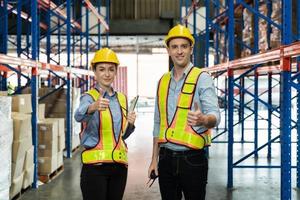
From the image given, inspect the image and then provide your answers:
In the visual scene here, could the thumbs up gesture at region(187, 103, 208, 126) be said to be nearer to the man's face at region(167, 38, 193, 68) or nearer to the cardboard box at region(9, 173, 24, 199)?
the man's face at region(167, 38, 193, 68)

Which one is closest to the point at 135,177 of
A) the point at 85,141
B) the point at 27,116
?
the point at 27,116

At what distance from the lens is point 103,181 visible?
3.52 meters

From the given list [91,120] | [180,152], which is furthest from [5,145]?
[180,152]

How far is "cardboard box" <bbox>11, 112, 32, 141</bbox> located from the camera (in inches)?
255

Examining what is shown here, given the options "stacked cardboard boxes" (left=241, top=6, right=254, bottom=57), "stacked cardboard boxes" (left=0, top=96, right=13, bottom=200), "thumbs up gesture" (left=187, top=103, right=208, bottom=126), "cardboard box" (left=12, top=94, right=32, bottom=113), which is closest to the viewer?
"thumbs up gesture" (left=187, top=103, right=208, bottom=126)

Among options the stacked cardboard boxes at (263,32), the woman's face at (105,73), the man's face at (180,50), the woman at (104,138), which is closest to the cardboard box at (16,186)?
the woman at (104,138)

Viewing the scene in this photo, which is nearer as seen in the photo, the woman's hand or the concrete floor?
the woman's hand

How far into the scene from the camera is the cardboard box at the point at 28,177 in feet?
23.3

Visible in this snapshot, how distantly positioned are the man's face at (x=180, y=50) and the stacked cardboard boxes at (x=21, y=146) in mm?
3819

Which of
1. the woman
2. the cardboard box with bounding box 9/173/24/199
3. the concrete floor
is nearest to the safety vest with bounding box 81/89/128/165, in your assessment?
the woman

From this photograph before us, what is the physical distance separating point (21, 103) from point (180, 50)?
4423 millimetres

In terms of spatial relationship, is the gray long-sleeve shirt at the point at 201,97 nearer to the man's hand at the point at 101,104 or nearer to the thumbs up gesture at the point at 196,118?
the thumbs up gesture at the point at 196,118

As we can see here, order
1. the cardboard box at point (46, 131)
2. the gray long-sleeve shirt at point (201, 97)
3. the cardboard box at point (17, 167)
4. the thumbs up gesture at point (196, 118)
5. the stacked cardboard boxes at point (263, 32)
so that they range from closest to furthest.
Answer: the thumbs up gesture at point (196, 118)
the gray long-sleeve shirt at point (201, 97)
the cardboard box at point (17, 167)
the cardboard box at point (46, 131)
the stacked cardboard boxes at point (263, 32)

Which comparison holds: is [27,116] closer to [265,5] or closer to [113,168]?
[113,168]
